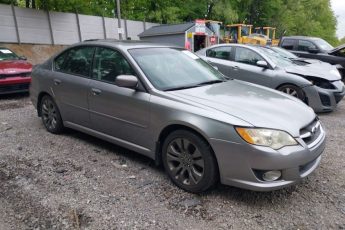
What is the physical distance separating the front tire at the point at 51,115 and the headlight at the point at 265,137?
329cm

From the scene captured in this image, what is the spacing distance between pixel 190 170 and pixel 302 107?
1.52 meters

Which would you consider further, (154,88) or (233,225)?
(154,88)

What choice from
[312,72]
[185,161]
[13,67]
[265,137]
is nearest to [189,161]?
[185,161]

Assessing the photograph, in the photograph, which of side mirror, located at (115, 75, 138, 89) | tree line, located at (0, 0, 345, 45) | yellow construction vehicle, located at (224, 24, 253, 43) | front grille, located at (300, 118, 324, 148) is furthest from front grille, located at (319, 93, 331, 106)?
yellow construction vehicle, located at (224, 24, 253, 43)

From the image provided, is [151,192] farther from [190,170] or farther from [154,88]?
[154,88]

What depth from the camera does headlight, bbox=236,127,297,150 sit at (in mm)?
2908

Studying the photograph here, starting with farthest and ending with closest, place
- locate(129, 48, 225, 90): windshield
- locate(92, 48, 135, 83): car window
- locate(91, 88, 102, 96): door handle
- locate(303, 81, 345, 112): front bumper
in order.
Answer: locate(303, 81, 345, 112): front bumper → locate(91, 88, 102, 96): door handle → locate(92, 48, 135, 83): car window → locate(129, 48, 225, 90): windshield

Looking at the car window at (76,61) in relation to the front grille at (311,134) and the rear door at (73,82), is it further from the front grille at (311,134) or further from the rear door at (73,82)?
the front grille at (311,134)

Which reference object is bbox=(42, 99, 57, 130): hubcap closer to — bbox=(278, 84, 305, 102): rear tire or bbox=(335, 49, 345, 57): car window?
bbox=(278, 84, 305, 102): rear tire

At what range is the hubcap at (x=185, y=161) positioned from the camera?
3.25 metres

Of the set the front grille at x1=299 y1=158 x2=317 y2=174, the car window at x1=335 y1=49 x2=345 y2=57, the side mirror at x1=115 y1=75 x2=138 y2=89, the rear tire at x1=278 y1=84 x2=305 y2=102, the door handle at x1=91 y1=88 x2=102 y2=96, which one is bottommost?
the rear tire at x1=278 y1=84 x2=305 y2=102

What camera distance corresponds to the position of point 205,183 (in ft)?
10.5

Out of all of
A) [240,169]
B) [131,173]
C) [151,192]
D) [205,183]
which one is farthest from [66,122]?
[240,169]

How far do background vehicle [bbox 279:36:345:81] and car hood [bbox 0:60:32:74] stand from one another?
31.2 ft
